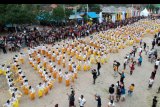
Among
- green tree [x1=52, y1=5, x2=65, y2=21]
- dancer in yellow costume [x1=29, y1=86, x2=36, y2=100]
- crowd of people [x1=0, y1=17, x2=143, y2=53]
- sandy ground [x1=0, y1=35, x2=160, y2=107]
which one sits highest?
green tree [x1=52, y1=5, x2=65, y2=21]

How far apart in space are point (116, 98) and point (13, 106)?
178 inches

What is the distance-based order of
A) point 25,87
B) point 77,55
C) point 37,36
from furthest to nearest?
point 37,36 < point 77,55 < point 25,87

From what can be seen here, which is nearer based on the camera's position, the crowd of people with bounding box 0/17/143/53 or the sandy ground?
the sandy ground

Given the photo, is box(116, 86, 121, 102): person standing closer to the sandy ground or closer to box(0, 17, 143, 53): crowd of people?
the sandy ground

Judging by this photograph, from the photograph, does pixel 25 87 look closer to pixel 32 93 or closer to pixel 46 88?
pixel 32 93

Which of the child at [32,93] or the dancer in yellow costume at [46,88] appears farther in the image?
the dancer in yellow costume at [46,88]

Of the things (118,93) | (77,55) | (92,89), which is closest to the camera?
(118,93)

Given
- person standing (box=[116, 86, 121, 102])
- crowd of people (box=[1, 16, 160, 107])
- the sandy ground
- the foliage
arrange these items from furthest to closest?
the foliage < crowd of people (box=[1, 16, 160, 107]) < the sandy ground < person standing (box=[116, 86, 121, 102])

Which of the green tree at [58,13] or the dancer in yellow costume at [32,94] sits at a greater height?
the green tree at [58,13]

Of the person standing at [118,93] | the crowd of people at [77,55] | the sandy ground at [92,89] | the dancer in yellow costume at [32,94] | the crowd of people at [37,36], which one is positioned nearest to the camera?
the person standing at [118,93]

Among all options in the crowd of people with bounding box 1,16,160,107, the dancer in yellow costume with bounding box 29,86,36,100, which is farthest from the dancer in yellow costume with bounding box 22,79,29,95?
the dancer in yellow costume with bounding box 29,86,36,100

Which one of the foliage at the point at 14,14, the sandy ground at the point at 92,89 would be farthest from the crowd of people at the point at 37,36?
the sandy ground at the point at 92,89

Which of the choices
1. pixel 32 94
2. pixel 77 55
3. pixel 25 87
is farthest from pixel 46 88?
pixel 77 55

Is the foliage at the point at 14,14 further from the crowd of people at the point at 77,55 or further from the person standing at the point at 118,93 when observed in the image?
the person standing at the point at 118,93
